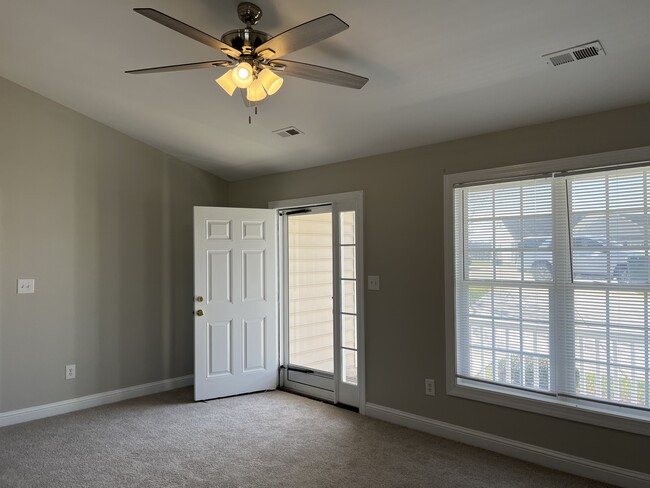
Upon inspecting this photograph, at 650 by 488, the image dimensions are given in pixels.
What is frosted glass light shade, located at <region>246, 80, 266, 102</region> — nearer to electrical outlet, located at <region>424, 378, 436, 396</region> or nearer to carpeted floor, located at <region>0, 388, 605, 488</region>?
carpeted floor, located at <region>0, 388, 605, 488</region>

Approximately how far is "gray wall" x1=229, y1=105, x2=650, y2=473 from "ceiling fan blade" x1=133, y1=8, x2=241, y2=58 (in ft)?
6.81

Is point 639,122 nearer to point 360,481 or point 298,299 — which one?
point 360,481

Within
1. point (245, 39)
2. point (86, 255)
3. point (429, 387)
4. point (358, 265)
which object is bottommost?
point (429, 387)

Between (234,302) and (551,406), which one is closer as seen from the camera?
(551,406)

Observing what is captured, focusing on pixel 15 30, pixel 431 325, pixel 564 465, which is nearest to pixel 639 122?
pixel 431 325

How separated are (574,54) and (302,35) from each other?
154 centimetres

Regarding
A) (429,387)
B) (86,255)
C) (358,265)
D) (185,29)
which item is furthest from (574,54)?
(86,255)

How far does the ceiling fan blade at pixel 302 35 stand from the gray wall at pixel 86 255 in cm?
304

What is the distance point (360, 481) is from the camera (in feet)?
9.26

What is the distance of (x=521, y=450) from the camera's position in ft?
10.2

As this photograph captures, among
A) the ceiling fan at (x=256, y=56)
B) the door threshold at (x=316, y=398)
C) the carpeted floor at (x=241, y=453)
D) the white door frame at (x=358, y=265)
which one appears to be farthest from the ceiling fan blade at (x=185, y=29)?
the door threshold at (x=316, y=398)

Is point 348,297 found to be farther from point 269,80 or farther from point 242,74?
point 242,74

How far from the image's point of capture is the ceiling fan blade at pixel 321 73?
2.07 meters

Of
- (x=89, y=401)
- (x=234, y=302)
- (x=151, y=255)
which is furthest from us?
(x=151, y=255)
